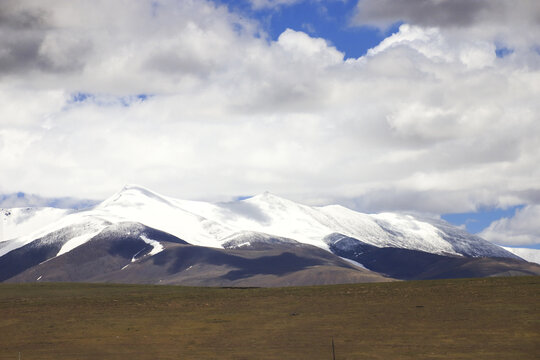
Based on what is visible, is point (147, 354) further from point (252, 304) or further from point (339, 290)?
point (339, 290)

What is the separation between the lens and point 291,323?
77.2 meters

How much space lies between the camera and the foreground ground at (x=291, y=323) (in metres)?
65.5

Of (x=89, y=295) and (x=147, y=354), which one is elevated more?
(x=89, y=295)

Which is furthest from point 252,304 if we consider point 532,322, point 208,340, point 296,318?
point 532,322

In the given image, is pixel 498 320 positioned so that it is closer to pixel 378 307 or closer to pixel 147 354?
pixel 378 307

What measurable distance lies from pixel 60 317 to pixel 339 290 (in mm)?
33259

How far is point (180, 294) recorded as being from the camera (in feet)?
341

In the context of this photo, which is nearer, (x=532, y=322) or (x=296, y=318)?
(x=532, y=322)

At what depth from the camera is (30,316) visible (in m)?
85.4

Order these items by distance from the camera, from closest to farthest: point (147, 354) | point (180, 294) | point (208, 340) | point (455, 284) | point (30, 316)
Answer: point (147, 354) → point (208, 340) → point (30, 316) → point (455, 284) → point (180, 294)

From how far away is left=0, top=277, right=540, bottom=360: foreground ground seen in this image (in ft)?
215

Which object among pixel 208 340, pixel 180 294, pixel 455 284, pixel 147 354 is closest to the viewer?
pixel 147 354

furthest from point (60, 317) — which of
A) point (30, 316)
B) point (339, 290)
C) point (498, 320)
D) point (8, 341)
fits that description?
point (498, 320)

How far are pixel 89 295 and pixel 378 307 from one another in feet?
136
